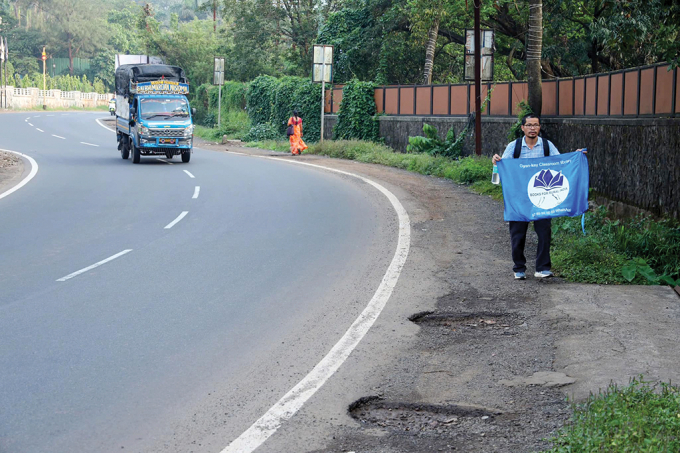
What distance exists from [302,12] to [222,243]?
1753 inches

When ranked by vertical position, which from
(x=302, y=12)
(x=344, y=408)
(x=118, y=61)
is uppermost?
(x=302, y=12)

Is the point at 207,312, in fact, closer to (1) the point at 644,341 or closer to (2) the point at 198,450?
(2) the point at 198,450

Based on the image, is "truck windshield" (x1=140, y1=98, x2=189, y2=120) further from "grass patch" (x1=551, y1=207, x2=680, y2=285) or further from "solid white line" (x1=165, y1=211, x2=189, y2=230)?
"grass patch" (x1=551, y1=207, x2=680, y2=285)

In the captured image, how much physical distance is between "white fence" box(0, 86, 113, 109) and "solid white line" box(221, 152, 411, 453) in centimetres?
8689

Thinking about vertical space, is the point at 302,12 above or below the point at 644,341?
above

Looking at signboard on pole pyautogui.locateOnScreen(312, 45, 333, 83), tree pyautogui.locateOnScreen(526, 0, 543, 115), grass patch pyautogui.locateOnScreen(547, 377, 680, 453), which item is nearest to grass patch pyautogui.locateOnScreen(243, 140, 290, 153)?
signboard on pole pyautogui.locateOnScreen(312, 45, 333, 83)

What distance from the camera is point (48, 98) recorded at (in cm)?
9875

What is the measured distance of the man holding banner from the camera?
33.2 ft

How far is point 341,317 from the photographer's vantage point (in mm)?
8336

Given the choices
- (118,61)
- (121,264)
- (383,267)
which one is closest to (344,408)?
(383,267)

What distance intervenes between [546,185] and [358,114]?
26.3 m

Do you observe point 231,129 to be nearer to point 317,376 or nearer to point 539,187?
point 539,187

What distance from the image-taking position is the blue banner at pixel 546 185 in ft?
33.5

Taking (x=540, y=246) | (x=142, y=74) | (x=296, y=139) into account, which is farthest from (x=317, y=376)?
(x=142, y=74)
